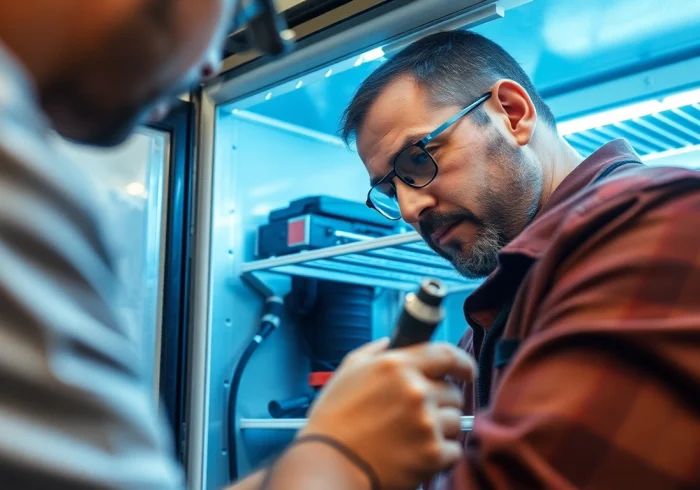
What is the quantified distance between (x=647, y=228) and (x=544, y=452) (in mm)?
252

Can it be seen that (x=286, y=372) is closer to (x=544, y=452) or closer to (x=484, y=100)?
(x=484, y=100)

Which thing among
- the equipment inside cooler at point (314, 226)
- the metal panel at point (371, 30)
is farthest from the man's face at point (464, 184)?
the equipment inside cooler at point (314, 226)

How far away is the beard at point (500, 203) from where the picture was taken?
1323mm

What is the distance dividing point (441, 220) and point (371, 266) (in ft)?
1.84

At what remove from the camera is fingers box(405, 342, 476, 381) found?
2.13 feet

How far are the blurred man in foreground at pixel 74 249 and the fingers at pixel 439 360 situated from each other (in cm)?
12

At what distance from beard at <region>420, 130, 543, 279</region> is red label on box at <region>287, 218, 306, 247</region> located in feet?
1.62

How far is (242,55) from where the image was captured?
156 centimetres

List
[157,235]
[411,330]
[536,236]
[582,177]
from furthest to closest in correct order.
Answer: [157,235], [582,177], [536,236], [411,330]

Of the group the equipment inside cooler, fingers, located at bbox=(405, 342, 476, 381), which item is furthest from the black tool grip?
the equipment inside cooler

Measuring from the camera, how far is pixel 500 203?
4.36 feet

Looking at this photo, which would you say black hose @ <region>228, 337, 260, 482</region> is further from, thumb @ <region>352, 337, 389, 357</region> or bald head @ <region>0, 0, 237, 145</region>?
bald head @ <region>0, 0, 237, 145</region>

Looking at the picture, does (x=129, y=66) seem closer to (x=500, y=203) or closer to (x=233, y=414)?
(x=500, y=203)

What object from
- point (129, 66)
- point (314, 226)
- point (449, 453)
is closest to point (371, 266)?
point (314, 226)
